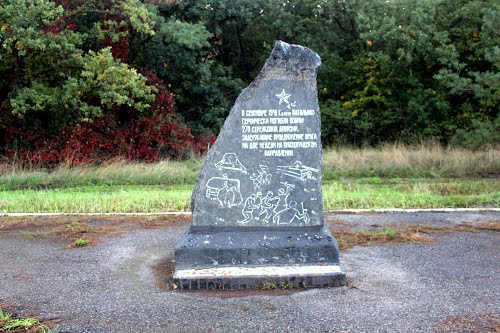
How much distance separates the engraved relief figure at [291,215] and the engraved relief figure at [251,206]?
0.23 metres

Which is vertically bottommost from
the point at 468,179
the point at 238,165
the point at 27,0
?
the point at 468,179

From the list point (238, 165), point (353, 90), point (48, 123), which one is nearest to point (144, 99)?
point (48, 123)

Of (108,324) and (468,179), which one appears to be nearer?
(108,324)

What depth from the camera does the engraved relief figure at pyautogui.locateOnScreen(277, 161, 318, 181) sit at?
22.9 feet

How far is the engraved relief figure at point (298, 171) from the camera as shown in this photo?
698 cm

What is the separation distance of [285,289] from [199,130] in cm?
1719

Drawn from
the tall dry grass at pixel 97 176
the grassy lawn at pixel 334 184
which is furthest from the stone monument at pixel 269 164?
the tall dry grass at pixel 97 176

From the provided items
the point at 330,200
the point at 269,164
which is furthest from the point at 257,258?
the point at 330,200

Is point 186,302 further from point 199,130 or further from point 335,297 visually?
point 199,130

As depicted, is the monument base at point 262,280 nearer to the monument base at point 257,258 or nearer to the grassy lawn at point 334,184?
the monument base at point 257,258

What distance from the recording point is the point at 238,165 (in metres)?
6.96

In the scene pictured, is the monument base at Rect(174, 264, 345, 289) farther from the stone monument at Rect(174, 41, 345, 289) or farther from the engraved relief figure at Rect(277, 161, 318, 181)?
the engraved relief figure at Rect(277, 161, 318, 181)

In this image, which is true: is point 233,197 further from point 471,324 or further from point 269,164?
point 471,324

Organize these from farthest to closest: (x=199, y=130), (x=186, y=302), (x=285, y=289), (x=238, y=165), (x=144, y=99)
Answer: (x=199, y=130) < (x=144, y=99) < (x=238, y=165) < (x=285, y=289) < (x=186, y=302)
